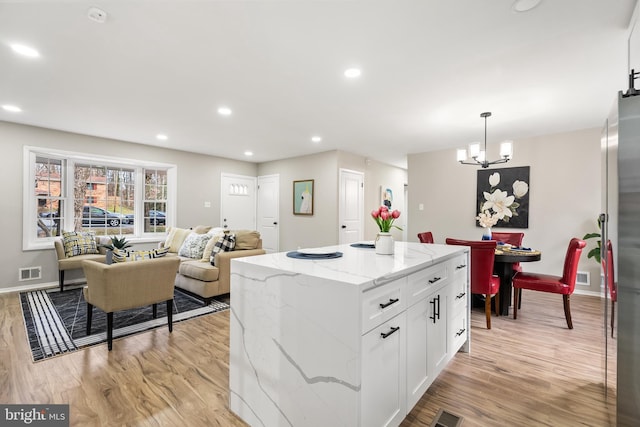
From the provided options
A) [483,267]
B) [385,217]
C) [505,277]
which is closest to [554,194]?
[505,277]

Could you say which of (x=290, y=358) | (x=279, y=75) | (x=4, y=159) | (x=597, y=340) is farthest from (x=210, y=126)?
(x=597, y=340)

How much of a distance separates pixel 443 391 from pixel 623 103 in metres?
1.85

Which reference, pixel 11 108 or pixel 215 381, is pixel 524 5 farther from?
pixel 11 108

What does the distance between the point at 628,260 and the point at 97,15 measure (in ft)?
10.6

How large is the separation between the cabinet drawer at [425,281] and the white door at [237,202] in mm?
5466

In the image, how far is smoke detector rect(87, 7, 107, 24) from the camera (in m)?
1.82

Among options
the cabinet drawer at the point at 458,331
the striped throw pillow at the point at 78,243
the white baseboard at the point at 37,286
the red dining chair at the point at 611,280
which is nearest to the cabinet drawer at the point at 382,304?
the cabinet drawer at the point at 458,331

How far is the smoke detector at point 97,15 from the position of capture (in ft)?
5.97

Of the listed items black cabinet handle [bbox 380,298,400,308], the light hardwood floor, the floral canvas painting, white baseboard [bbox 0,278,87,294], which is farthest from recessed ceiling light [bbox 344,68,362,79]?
white baseboard [bbox 0,278,87,294]

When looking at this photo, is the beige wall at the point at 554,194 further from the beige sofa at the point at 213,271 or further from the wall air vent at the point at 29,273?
the wall air vent at the point at 29,273

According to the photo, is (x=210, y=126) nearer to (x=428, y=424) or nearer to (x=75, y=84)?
(x=75, y=84)

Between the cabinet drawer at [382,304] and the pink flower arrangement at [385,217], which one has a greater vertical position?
the pink flower arrangement at [385,217]

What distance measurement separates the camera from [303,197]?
6.26 meters

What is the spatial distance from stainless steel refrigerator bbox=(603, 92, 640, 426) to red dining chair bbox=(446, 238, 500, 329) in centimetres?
152
